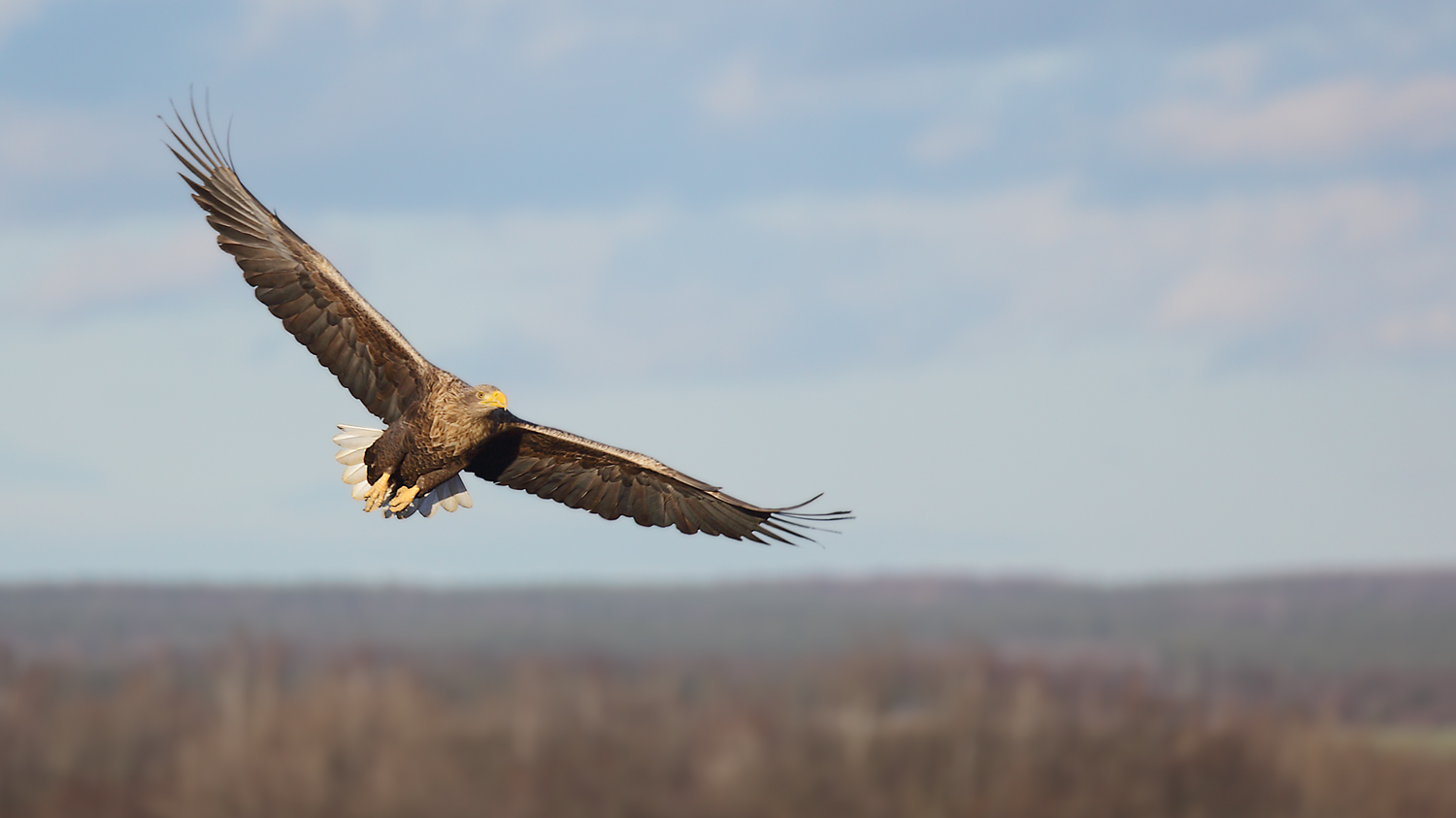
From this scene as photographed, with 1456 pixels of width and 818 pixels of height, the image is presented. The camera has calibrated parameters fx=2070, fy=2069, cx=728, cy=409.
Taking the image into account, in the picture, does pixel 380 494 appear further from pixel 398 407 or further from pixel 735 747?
pixel 735 747

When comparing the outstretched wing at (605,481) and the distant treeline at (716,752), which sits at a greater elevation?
the outstretched wing at (605,481)

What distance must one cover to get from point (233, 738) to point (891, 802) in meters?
57.3

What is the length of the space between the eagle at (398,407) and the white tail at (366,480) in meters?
0.02

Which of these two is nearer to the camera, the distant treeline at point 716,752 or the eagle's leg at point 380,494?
the eagle's leg at point 380,494

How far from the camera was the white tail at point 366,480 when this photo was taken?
16469mm

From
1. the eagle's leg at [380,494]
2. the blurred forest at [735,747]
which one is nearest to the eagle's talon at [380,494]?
the eagle's leg at [380,494]

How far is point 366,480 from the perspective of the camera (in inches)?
647

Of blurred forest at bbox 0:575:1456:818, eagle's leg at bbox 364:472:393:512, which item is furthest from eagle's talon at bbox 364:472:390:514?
blurred forest at bbox 0:575:1456:818

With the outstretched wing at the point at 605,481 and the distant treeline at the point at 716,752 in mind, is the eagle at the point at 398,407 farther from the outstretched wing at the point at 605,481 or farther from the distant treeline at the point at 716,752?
the distant treeline at the point at 716,752

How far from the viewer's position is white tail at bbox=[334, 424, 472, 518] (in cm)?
1647

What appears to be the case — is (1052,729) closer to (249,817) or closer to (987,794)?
(987,794)

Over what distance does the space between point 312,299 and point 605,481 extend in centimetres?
282

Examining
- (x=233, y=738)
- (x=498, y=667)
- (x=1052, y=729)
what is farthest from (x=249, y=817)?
(x=498, y=667)

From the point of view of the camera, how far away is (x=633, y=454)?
16.4 metres
